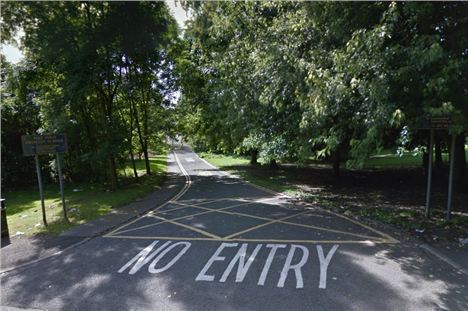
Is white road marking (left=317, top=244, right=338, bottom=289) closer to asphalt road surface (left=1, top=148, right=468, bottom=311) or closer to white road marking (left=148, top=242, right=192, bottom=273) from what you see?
asphalt road surface (left=1, top=148, right=468, bottom=311)

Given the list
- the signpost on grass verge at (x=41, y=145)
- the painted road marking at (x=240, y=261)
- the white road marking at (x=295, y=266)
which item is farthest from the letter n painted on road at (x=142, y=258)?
the signpost on grass verge at (x=41, y=145)

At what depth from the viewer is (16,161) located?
1894cm

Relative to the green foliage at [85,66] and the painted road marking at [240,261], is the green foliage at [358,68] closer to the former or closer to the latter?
the painted road marking at [240,261]

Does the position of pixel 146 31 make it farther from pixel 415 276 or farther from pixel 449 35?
pixel 415 276

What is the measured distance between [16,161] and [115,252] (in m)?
16.2

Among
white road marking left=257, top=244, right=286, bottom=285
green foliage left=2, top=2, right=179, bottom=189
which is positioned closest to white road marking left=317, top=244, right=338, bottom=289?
white road marking left=257, top=244, right=286, bottom=285

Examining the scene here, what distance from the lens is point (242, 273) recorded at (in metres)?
5.21

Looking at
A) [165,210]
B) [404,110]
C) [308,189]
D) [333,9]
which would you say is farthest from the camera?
[308,189]

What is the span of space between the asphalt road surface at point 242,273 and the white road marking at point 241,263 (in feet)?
0.06

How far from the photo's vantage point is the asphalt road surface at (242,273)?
4.36 meters

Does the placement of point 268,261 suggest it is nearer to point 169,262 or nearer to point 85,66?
point 169,262

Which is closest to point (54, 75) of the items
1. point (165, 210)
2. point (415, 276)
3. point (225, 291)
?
point (165, 210)

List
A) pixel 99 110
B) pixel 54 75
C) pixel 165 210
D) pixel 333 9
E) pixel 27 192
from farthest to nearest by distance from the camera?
pixel 27 192 → pixel 99 110 → pixel 54 75 → pixel 165 210 → pixel 333 9

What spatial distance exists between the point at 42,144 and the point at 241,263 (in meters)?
6.16
